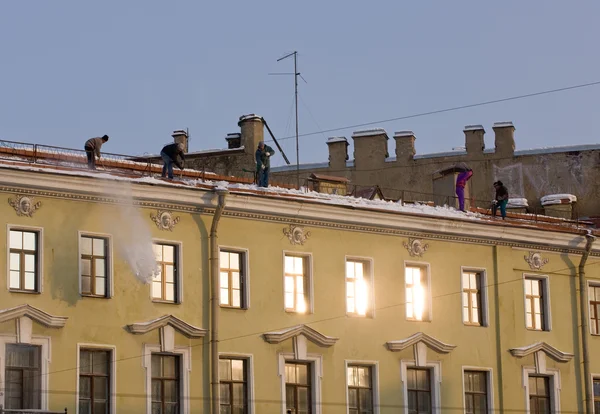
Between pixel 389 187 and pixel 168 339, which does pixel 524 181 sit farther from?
pixel 168 339

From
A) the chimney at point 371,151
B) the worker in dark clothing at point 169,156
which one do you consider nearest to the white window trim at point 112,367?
the worker in dark clothing at point 169,156

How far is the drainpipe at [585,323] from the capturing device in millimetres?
41000

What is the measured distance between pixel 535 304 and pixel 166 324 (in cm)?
1066

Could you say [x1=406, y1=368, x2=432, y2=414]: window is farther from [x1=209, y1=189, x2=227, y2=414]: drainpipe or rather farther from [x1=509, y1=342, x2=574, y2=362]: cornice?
[x1=209, y1=189, x2=227, y2=414]: drainpipe

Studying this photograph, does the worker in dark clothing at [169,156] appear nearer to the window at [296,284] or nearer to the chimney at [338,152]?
the window at [296,284]

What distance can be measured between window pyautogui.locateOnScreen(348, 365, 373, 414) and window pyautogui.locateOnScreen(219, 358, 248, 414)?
110 inches

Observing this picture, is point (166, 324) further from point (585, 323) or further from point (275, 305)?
point (585, 323)

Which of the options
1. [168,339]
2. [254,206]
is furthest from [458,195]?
[168,339]

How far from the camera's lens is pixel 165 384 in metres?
34.6

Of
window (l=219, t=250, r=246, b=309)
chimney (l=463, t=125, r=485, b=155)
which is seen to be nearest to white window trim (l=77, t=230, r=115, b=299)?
window (l=219, t=250, r=246, b=309)

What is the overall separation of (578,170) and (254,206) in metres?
16.6

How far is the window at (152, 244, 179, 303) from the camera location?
114 feet

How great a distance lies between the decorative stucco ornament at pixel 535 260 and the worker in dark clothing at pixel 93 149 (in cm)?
1130

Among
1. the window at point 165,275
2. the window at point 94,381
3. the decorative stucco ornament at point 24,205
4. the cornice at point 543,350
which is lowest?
the window at point 94,381
